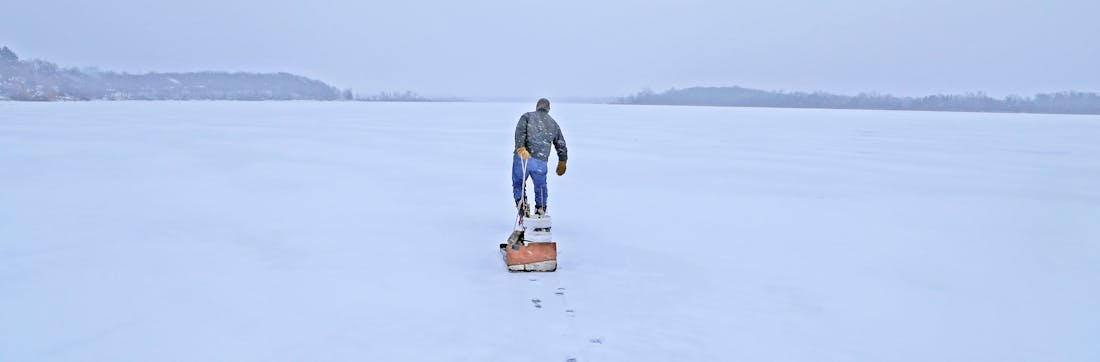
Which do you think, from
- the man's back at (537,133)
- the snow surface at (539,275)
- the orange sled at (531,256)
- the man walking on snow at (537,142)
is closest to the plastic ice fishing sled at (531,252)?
the orange sled at (531,256)

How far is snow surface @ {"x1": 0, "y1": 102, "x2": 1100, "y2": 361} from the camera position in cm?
430

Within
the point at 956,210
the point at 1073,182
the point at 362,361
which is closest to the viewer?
the point at 362,361

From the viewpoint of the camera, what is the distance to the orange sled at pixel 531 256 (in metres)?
5.93

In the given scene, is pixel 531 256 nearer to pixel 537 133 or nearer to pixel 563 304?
pixel 563 304

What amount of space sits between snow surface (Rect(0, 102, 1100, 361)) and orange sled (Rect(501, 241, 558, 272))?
0.68ft

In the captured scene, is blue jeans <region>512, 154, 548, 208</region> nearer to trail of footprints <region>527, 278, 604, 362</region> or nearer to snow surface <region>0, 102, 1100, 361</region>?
snow surface <region>0, 102, 1100, 361</region>

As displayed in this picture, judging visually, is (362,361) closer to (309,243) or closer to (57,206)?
(309,243)

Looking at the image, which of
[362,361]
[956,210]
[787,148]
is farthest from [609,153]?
[362,361]

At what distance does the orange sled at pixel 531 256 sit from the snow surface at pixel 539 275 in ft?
0.68

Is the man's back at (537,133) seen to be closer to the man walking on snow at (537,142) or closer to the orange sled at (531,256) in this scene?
the man walking on snow at (537,142)

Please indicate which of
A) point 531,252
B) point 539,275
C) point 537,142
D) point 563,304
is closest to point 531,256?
point 531,252

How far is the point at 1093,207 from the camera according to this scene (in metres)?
10.8

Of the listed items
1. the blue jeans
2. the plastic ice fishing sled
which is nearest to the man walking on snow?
the blue jeans

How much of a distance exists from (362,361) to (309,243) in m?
3.41
